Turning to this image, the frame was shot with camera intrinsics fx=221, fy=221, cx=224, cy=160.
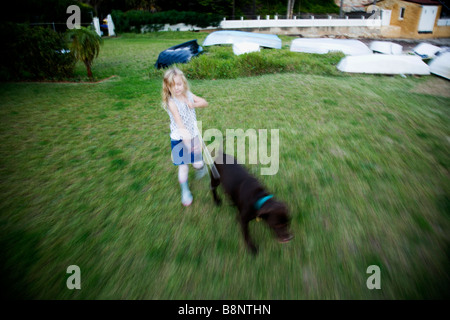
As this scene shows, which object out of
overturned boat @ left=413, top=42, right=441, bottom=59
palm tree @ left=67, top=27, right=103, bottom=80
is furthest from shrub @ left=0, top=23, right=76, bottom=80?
overturned boat @ left=413, top=42, right=441, bottom=59

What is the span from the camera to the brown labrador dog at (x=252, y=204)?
190cm

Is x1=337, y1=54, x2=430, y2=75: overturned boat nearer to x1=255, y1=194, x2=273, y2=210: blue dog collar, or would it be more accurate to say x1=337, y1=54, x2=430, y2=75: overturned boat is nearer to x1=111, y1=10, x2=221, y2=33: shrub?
x1=255, y1=194, x2=273, y2=210: blue dog collar

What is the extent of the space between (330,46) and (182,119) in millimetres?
14017

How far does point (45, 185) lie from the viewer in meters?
3.25

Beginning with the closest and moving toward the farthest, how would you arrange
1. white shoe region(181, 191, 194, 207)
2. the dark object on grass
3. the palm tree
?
white shoe region(181, 191, 194, 207)
the palm tree
the dark object on grass

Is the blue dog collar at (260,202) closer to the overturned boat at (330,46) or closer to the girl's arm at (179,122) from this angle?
the girl's arm at (179,122)

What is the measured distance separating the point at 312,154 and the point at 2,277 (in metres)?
4.19

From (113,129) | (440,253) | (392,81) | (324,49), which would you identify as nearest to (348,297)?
(440,253)

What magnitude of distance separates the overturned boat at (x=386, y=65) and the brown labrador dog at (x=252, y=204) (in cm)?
1034

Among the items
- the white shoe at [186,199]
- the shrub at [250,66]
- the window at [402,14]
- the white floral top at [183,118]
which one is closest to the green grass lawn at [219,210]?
the white shoe at [186,199]

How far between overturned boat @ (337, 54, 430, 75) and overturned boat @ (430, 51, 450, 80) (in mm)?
288

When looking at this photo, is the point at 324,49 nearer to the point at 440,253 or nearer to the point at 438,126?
the point at 438,126

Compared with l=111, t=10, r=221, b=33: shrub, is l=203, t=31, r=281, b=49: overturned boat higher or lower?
lower

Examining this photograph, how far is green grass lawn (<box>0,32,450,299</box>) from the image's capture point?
1940mm
